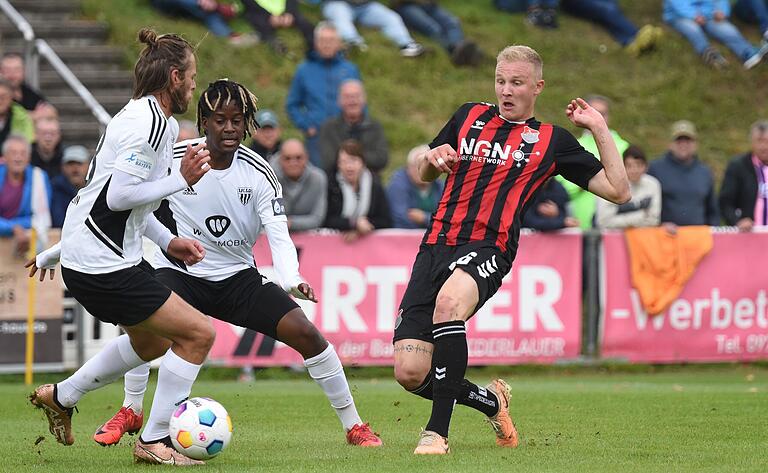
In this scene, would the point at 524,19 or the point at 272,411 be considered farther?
the point at 524,19

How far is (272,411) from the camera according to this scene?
34.9 ft

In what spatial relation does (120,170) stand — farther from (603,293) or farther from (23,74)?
(23,74)

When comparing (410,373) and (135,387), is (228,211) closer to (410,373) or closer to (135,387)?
(135,387)

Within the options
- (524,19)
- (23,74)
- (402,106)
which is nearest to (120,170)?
(23,74)

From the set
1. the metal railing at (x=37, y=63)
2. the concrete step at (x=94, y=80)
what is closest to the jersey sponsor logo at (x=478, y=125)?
the metal railing at (x=37, y=63)

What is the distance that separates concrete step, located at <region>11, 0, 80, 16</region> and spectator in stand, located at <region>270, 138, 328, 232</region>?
7070 millimetres

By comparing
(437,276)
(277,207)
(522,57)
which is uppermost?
(522,57)

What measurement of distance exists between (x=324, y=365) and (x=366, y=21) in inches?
A: 514

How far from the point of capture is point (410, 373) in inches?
314

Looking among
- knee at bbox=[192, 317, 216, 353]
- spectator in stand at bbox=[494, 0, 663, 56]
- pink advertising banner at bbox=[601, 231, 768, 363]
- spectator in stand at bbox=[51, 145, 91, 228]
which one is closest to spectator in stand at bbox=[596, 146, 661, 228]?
pink advertising banner at bbox=[601, 231, 768, 363]

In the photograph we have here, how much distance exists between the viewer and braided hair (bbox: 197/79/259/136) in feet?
27.3

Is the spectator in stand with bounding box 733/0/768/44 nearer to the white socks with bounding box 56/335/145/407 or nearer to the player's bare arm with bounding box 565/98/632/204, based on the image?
the player's bare arm with bounding box 565/98/632/204

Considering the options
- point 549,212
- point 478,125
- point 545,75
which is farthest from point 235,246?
point 545,75

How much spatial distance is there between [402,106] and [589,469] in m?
13.3
